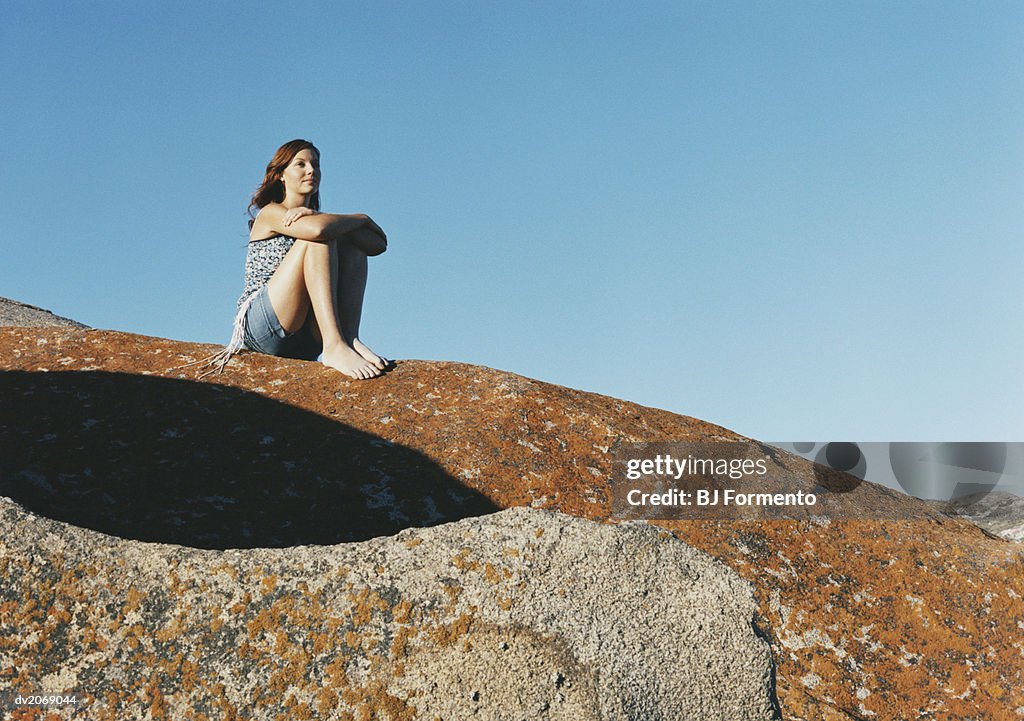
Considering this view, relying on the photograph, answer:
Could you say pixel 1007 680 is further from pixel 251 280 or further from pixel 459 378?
pixel 251 280

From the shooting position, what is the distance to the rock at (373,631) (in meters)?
2.04

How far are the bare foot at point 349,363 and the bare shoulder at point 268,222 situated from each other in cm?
128

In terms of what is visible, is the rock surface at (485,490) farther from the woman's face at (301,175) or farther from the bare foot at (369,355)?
the woman's face at (301,175)

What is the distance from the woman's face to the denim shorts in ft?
2.97

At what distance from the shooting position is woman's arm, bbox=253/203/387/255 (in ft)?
21.1

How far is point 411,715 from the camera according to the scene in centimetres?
202

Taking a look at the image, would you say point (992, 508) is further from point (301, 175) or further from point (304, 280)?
point (301, 175)

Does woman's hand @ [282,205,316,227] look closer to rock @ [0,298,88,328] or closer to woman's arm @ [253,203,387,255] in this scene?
woman's arm @ [253,203,387,255]

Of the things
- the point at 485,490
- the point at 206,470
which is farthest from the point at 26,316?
the point at 485,490

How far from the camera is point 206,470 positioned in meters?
4.46

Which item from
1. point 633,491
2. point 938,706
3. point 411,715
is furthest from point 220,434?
point 938,706

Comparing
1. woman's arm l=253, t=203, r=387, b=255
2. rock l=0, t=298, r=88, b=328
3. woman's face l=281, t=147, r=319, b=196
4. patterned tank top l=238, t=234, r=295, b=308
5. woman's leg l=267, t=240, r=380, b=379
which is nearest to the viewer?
woman's leg l=267, t=240, r=380, b=379

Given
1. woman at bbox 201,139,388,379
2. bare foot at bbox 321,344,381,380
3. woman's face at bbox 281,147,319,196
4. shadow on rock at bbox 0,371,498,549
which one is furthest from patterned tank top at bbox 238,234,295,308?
shadow on rock at bbox 0,371,498,549

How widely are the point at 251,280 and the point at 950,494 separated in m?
7.04
